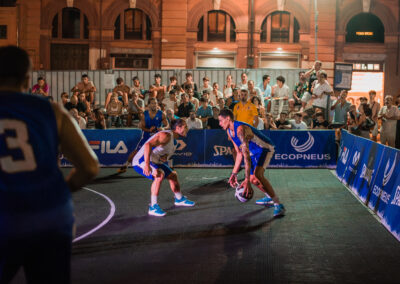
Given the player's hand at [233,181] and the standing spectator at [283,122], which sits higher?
the standing spectator at [283,122]

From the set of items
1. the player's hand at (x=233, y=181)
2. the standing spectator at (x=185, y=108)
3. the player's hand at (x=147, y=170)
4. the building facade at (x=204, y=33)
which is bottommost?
the player's hand at (x=233, y=181)

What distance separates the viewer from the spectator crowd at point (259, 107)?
54.1ft

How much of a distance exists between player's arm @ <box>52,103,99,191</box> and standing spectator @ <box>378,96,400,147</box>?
16562 mm

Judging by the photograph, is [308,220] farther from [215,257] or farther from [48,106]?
[48,106]

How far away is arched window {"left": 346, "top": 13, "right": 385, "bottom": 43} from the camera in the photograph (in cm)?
3016

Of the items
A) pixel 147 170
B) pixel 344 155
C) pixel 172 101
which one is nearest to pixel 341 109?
pixel 344 155

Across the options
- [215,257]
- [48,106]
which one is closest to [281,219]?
[215,257]

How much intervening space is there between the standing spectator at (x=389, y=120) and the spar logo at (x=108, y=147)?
8.92 meters

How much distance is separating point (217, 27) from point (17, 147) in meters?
28.3

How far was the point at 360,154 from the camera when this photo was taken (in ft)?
41.0

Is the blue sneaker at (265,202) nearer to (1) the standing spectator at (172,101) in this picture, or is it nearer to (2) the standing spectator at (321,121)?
(2) the standing spectator at (321,121)

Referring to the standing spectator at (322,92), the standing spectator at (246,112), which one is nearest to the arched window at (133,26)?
the standing spectator at (322,92)

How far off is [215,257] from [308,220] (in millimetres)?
2964

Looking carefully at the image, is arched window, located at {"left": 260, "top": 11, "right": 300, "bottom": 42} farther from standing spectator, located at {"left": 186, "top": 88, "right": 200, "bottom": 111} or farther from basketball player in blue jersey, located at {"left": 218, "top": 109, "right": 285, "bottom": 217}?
basketball player in blue jersey, located at {"left": 218, "top": 109, "right": 285, "bottom": 217}
